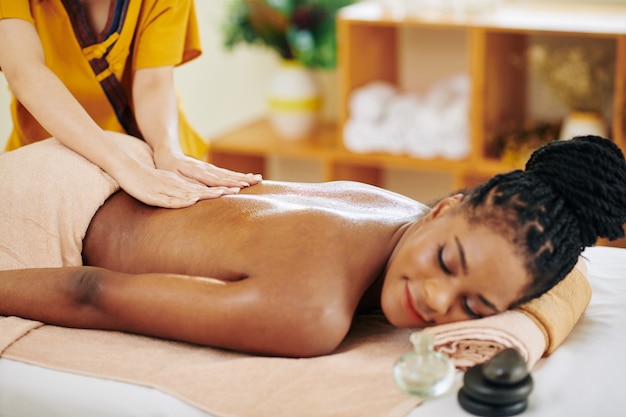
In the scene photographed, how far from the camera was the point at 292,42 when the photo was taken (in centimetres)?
367

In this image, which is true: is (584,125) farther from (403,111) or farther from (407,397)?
(407,397)

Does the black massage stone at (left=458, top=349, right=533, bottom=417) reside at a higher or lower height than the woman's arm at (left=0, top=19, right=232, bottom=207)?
lower

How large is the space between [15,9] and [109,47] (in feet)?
0.85

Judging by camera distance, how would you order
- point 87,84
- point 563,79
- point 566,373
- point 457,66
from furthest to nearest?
point 457,66
point 563,79
point 87,84
point 566,373

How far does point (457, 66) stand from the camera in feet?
12.1

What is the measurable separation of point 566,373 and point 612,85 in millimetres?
1894

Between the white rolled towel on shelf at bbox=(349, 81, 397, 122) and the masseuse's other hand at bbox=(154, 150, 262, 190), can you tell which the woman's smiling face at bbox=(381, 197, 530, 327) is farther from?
the white rolled towel on shelf at bbox=(349, 81, 397, 122)

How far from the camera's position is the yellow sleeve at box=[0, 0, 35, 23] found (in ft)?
6.77

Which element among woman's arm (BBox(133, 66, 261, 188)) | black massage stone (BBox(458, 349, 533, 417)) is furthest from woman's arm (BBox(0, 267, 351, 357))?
woman's arm (BBox(133, 66, 261, 188))

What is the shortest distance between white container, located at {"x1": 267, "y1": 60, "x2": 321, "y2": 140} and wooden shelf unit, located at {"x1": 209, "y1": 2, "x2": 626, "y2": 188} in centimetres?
6

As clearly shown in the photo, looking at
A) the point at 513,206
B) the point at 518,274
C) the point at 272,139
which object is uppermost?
the point at 513,206

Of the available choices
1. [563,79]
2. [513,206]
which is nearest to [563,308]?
[513,206]

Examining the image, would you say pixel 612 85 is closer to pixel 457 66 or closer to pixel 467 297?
pixel 457 66

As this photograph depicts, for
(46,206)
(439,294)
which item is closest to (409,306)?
(439,294)
